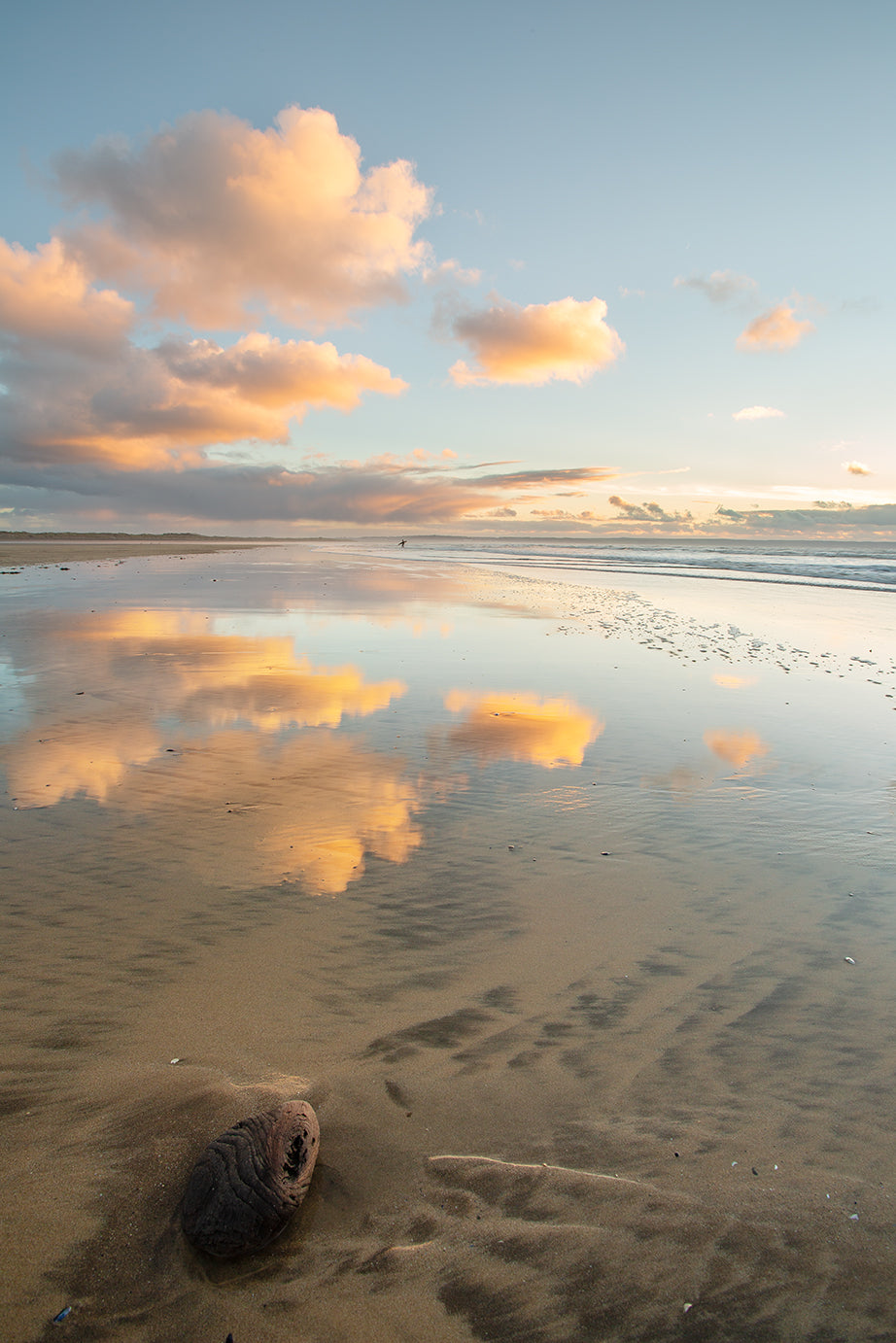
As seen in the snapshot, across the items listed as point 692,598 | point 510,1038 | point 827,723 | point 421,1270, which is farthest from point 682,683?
point 692,598

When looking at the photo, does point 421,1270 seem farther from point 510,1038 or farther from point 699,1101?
point 699,1101

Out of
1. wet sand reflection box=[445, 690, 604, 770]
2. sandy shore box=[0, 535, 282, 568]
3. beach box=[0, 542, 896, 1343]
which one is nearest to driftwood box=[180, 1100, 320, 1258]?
beach box=[0, 542, 896, 1343]

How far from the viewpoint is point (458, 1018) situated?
12.2ft

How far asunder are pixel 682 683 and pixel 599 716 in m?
2.83

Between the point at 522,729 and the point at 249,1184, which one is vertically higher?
the point at 522,729

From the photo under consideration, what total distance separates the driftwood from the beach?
→ 0.09m

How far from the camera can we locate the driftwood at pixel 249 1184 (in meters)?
2.49

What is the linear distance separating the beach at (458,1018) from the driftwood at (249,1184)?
3.4 inches

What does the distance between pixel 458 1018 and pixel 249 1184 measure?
144 centimetres

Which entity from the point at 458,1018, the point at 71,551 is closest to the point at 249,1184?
the point at 458,1018

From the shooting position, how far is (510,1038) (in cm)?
359

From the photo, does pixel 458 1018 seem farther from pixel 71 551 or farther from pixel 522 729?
pixel 71 551

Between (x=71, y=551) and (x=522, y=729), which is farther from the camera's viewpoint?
(x=71, y=551)

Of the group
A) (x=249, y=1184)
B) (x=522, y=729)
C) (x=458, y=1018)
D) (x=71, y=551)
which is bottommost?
(x=458, y=1018)
